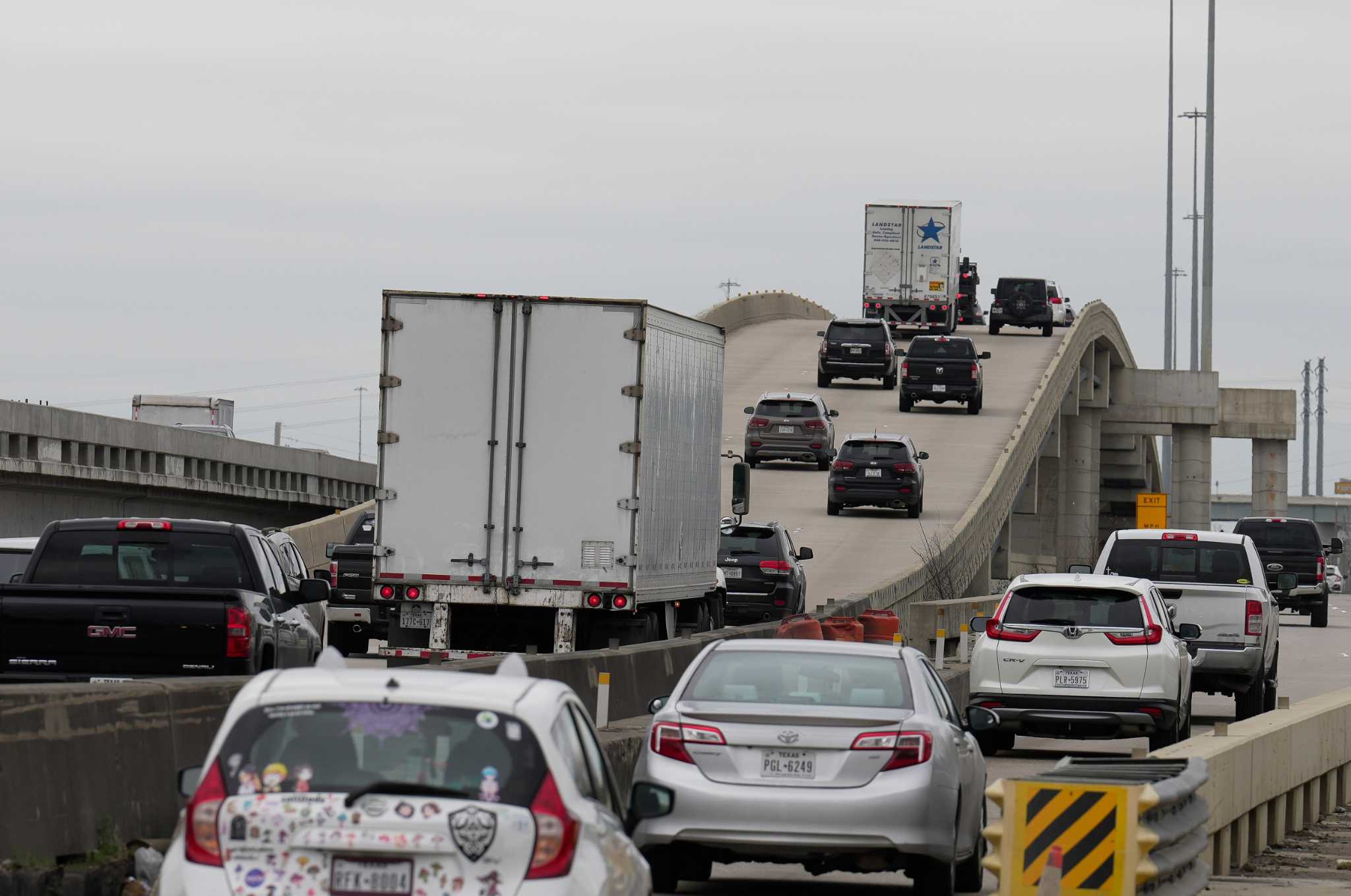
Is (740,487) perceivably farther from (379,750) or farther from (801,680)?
(379,750)

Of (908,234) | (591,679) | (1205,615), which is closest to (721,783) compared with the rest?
(591,679)

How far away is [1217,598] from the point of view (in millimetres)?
22828

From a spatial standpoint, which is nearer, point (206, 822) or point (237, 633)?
point (206, 822)

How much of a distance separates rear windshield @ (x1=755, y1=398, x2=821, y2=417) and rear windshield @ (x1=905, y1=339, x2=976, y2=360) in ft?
36.0

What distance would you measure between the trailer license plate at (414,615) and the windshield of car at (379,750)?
14267 mm

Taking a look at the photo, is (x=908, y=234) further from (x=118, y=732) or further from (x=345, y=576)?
(x=118, y=732)

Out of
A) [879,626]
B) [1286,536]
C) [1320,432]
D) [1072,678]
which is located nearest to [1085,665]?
[1072,678]

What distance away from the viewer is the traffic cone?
925 centimetres

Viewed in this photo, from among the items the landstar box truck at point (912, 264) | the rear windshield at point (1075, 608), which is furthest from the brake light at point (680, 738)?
the landstar box truck at point (912, 264)

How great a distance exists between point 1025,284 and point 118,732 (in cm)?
8074

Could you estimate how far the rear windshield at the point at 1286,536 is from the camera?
49397 millimetres

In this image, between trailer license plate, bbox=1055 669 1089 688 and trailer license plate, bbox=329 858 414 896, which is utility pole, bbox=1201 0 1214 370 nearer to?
trailer license plate, bbox=1055 669 1089 688

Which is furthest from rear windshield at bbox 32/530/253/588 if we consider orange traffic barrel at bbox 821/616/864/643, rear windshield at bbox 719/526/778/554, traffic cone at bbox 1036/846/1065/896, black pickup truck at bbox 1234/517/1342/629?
black pickup truck at bbox 1234/517/1342/629

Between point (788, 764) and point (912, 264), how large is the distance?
67.7 meters
